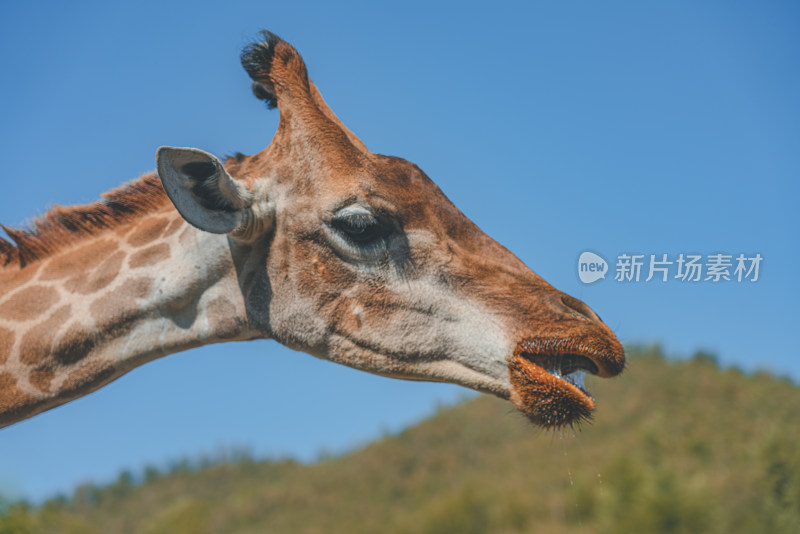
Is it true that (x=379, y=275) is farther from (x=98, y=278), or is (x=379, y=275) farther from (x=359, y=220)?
(x=98, y=278)

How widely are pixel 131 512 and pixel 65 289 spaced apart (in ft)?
239

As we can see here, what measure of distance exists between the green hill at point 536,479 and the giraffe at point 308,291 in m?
31.6

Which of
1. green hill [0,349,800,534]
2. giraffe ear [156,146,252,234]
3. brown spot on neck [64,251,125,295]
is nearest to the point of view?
giraffe ear [156,146,252,234]

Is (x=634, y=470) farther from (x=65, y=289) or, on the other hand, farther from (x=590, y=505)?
(x=65, y=289)

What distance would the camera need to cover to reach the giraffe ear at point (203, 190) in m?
4.30

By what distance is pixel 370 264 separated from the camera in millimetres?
4641

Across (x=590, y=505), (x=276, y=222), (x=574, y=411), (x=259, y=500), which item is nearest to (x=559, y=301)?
(x=574, y=411)

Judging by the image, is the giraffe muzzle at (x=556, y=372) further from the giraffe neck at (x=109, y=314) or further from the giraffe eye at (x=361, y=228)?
the giraffe neck at (x=109, y=314)

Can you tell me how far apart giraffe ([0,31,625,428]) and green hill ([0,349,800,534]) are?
104ft

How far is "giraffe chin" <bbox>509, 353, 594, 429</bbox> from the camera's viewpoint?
165 inches

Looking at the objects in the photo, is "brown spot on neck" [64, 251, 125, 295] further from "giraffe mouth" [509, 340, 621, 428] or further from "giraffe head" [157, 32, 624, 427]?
"giraffe mouth" [509, 340, 621, 428]

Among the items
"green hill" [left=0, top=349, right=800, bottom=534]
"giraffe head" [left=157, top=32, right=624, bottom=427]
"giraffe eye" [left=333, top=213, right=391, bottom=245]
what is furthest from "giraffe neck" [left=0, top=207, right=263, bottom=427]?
"green hill" [left=0, top=349, right=800, bottom=534]

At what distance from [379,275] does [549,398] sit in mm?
1345

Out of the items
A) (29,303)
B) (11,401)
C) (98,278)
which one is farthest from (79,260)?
(11,401)
